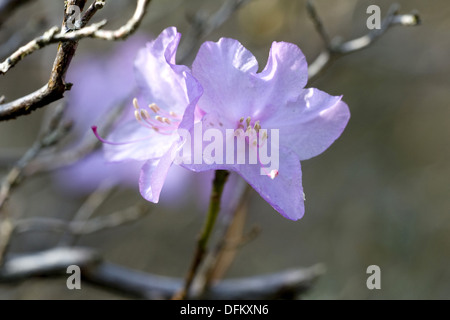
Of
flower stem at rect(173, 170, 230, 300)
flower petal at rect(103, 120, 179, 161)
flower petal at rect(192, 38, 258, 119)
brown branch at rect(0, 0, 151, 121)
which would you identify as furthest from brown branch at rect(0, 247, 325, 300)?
brown branch at rect(0, 0, 151, 121)

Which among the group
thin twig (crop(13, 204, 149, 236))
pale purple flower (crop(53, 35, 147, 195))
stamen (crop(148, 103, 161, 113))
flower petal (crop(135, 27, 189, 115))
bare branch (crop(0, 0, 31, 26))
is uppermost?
pale purple flower (crop(53, 35, 147, 195))

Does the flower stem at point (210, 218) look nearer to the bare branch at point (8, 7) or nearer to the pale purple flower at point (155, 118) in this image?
the pale purple flower at point (155, 118)

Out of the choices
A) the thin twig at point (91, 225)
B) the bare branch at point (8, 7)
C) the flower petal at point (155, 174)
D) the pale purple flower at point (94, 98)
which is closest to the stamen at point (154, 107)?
the flower petal at point (155, 174)

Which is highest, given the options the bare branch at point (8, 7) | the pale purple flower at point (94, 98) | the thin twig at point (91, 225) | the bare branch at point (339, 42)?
the pale purple flower at point (94, 98)

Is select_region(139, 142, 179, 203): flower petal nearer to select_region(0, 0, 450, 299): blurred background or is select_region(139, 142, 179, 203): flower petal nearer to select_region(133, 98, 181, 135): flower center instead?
select_region(133, 98, 181, 135): flower center

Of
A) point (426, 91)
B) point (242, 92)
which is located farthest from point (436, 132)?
point (242, 92)

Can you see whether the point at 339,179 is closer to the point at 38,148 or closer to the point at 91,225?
the point at 91,225

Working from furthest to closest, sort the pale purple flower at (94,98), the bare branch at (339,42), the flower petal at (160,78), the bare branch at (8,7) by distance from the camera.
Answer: the pale purple flower at (94,98)
the bare branch at (339,42)
the bare branch at (8,7)
the flower petal at (160,78)

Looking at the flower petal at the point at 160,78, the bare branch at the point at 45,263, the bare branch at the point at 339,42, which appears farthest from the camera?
the bare branch at the point at 45,263
